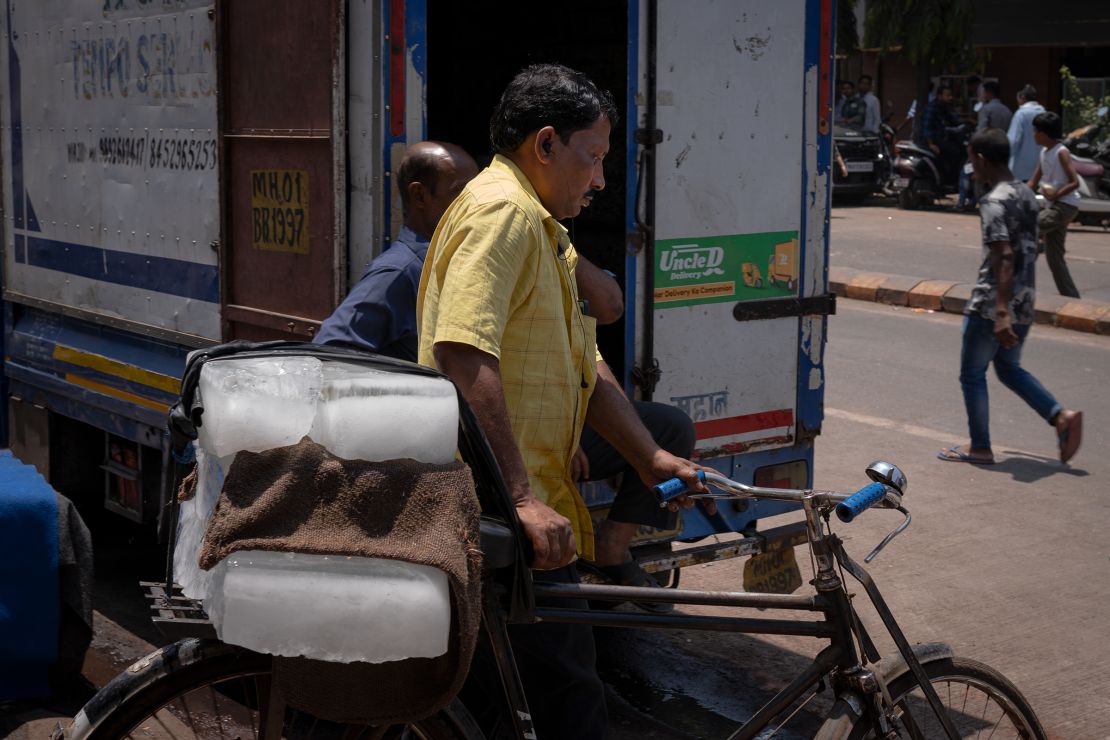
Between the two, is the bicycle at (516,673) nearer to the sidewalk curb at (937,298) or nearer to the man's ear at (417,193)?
the man's ear at (417,193)

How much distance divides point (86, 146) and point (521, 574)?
132 inches

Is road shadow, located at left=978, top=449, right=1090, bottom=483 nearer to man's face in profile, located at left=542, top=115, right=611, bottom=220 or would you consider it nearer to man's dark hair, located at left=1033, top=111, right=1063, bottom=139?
man's face in profile, located at left=542, top=115, right=611, bottom=220

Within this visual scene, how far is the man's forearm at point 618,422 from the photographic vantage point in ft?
10.4

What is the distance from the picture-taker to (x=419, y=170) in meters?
3.82

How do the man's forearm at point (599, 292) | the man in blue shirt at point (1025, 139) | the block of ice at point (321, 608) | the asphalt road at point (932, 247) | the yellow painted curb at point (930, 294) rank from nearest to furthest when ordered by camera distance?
the block of ice at point (321, 608) < the man's forearm at point (599, 292) < the yellow painted curb at point (930, 294) < the asphalt road at point (932, 247) < the man in blue shirt at point (1025, 139)

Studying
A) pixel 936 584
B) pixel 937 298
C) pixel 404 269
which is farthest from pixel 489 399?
pixel 937 298

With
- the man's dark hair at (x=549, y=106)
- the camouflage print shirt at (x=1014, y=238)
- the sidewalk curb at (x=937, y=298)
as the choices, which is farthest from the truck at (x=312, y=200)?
the sidewalk curb at (x=937, y=298)

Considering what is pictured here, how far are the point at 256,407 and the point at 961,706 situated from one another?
1.79 meters

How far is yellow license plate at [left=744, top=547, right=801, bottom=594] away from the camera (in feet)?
14.6

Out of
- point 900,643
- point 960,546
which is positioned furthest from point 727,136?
point 960,546

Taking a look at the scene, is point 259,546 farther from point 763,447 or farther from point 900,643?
point 763,447

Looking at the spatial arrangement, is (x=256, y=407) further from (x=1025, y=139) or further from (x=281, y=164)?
(x=1025, y=139)

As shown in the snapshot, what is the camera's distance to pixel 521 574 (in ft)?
8.40

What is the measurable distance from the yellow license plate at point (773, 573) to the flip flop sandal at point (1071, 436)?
328 cm
